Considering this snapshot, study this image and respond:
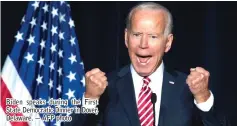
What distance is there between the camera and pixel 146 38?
176 centimetres

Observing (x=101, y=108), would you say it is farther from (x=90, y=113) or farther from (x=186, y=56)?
(x=186, y=56)

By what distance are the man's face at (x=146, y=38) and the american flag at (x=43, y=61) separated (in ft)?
3.29

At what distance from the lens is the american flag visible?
2.63 metres

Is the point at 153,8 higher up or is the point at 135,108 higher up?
the point at 153,8

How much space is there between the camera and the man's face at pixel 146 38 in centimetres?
176

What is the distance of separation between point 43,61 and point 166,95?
3.92 feet

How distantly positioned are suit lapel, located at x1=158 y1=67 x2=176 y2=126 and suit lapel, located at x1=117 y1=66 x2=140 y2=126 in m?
0.12

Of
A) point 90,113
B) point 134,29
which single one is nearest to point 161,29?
point 134,29

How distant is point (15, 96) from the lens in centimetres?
263

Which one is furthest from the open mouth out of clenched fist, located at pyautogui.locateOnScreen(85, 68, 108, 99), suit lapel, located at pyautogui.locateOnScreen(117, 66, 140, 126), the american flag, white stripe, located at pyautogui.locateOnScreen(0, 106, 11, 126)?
white stripe, located at pyautogui.locateOnScreen(0, 106, 11, 126)

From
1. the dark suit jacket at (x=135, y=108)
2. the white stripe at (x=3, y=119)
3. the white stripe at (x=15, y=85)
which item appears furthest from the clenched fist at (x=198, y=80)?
the white stripe at (x=3, y=119)

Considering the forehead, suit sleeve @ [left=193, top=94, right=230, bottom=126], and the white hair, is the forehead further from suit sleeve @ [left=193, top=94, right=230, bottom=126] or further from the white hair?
suit sleeve @ [left=193, top=94, right=230, bottom=126]

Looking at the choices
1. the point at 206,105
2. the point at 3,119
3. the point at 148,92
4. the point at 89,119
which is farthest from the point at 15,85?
the point at 206,105

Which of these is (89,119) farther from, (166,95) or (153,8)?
(153,8)
